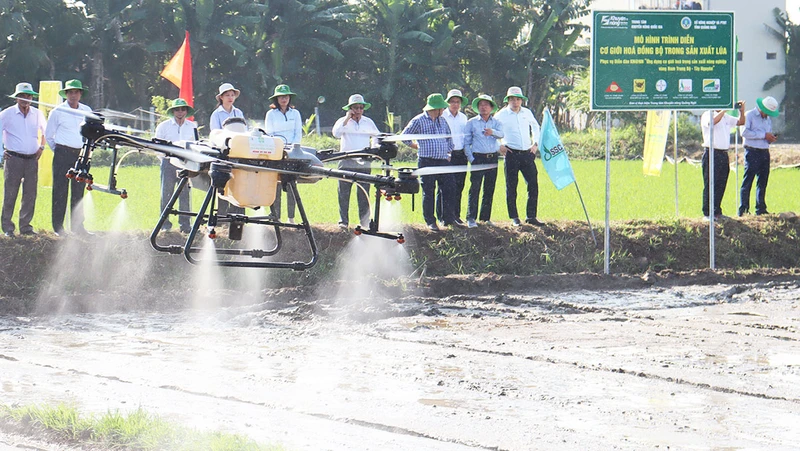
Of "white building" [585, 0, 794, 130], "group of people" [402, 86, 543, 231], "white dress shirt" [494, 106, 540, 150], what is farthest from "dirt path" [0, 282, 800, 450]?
"white building" [585, 0, 794, 130]

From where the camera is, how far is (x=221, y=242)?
45.0ft

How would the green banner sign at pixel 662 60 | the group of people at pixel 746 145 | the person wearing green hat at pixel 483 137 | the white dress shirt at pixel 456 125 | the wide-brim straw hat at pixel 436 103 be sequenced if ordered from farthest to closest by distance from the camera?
1. the group of people at pixel 746 145
2. the person wearing green hat at pixel 483 137
3. the white dress shirt at pixel 456 125
4. the green banner sign at pixel 662 60
5. the wide-brim straw hat at pixel 436 103

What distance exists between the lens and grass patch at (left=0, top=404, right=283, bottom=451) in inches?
259

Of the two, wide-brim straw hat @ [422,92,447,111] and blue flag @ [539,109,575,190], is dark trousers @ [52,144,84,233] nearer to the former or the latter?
wide-brim straw hat @ [422,92,447,111]

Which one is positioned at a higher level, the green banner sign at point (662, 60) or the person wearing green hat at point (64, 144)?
the green banner sign at point (662, 60)

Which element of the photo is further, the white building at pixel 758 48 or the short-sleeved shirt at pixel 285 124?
the white building at pixel 758 48

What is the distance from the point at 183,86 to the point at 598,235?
241 inches

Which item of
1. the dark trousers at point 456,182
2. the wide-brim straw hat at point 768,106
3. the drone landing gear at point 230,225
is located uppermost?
the wide-brim straw hat at point 768,106

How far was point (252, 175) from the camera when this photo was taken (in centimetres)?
874

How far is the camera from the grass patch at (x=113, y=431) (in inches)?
259

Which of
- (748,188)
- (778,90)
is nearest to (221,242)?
(748,188)

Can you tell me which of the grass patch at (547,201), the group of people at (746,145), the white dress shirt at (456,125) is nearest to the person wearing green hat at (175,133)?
the grass patch at (547,201)

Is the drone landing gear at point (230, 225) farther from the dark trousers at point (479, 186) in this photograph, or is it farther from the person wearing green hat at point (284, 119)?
the dark trousers at point (479, 186)

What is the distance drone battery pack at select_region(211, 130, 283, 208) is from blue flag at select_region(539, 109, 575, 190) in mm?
6904
